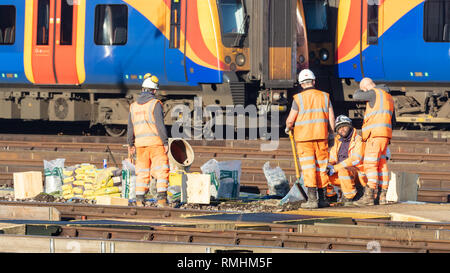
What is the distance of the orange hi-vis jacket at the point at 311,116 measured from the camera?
10.5 m

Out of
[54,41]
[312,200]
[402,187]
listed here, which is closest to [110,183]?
[312,200]

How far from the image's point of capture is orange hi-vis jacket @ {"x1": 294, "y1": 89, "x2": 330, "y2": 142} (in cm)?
1052

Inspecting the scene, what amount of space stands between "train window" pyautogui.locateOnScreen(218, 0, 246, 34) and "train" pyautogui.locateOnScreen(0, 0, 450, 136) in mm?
21

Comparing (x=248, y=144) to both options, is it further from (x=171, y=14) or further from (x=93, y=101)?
(x=93, y=101)

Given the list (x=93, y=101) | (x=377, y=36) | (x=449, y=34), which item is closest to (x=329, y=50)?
(x=377, y=36)

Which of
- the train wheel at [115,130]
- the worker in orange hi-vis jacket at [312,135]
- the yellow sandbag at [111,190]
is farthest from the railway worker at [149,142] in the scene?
the train wheel at [115,130]

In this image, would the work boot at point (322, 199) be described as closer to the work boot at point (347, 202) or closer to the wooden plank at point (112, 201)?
the work boot at point (347, 202)

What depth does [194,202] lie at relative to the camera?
11.0 metres

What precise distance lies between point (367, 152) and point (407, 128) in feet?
27.9

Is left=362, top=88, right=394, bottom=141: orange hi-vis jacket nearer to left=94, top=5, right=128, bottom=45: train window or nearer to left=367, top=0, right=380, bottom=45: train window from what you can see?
left=367, top=0, right=380, bottom=45: train window

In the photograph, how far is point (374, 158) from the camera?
10664 millimetres

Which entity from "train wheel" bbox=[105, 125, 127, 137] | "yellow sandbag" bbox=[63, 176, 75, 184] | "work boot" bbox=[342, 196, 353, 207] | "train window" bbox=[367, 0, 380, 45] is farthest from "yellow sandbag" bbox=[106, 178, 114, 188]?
"train window" bbox=[367, 0, 380, 45]

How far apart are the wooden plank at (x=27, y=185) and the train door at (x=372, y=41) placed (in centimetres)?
738

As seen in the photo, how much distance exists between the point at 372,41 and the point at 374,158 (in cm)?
655
